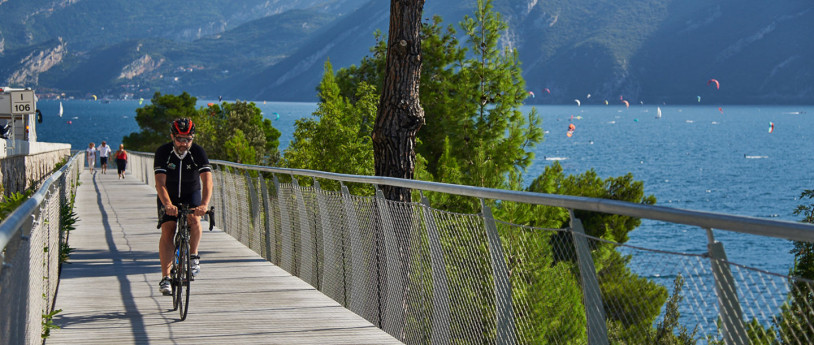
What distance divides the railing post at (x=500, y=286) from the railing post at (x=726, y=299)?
2093 mm

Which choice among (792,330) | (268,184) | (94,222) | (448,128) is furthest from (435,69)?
(792,330)

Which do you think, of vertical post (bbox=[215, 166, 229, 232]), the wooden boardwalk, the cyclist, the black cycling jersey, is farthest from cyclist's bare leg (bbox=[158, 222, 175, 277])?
vertical post (bbox=[215, 166, 229, 232])

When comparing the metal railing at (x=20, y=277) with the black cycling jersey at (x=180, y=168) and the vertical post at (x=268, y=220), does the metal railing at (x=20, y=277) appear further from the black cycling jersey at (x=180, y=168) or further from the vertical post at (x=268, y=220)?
the vertical post at (x=268, y=220)

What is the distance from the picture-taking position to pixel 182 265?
321 inches

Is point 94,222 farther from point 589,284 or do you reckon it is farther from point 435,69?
point 435,69

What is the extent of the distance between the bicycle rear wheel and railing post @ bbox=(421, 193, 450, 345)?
2440 mm

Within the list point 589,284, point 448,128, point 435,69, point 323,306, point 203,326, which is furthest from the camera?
point 435,69

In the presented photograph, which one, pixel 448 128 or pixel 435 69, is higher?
pixel 435 69

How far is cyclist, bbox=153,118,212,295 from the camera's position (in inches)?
320

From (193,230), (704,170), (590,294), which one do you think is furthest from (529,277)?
(704,170)

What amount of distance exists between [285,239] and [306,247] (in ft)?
4.01

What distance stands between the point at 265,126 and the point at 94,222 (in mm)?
69069

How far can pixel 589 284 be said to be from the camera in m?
4.38

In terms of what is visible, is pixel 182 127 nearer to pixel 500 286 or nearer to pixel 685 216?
pixel 500 286
